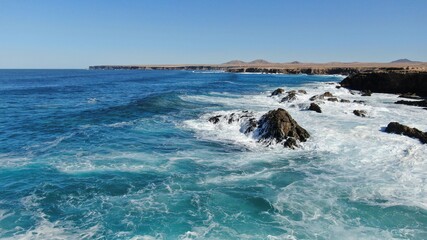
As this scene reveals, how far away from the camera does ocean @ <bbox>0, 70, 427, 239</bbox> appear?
1314 centimetres

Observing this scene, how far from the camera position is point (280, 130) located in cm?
2503

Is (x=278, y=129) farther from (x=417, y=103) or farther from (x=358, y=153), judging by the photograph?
(x=417, y=103)

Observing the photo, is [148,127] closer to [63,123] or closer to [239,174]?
[63,123]

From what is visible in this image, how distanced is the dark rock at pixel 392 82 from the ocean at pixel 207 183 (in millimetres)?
30469

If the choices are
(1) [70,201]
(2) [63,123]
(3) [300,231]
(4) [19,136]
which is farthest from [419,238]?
(2) [63,123]

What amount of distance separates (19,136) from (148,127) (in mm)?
10563

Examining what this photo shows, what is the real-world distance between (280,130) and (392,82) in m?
47.6

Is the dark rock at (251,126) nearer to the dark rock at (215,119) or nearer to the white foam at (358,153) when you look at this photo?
the white foam at (358,153)

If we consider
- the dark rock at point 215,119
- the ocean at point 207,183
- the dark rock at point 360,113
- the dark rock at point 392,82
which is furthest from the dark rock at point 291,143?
the dark rock at point 392,82

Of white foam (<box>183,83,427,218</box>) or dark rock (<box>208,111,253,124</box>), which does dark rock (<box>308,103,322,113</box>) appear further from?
dark rock (<box>208,111,253,124</box>)

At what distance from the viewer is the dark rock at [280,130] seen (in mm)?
24936

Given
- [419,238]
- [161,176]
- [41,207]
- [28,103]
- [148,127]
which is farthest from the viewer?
[28,103]

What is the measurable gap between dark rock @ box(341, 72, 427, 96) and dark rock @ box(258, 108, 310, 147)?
39021 millimetres

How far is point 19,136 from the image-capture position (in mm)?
27156
